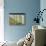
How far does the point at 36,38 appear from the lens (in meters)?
2.76

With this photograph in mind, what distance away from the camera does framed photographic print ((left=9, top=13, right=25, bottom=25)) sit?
223 inches

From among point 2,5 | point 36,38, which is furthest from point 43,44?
point 2,5

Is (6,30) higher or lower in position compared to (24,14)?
lower

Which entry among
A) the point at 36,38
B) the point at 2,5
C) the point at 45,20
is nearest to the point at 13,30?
the point at 2,5

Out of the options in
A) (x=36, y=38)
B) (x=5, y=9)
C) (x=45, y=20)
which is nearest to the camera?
(x=36, y=38)

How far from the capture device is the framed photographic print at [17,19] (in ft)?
18.6

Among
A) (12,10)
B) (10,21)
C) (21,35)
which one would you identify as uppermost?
(12,10)

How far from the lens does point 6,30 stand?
18.4 feet

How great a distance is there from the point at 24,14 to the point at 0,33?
124cm

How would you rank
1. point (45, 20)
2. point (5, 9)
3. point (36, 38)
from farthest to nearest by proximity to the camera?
point (5, 9), point (45, 20), point (36, 38)

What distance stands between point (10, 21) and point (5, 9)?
517 millimetres

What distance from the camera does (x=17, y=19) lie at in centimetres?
571

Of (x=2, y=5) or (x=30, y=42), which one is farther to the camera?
(x=2, y=5)

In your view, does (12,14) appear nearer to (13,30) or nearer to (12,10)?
(12,10)
